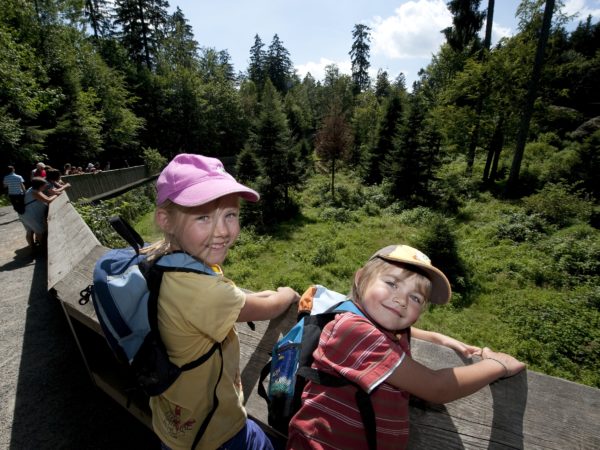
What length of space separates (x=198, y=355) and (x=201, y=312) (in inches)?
10.3

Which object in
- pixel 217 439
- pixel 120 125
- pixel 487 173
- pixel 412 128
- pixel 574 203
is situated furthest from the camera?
pixel 120 125

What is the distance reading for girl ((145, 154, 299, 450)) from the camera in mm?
1335

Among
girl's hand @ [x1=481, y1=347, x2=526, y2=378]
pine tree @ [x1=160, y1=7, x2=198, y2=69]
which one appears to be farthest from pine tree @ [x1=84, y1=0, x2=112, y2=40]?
girl's hand @ [x1=481, y1=347, x2=526, y2=378]

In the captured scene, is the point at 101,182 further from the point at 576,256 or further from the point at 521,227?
the point at 576,256

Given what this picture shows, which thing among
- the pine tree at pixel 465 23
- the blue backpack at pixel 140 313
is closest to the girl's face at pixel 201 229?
the blue backpack at pixel 140 313

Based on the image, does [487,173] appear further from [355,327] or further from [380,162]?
[355,327]

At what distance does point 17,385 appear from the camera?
11.3 feet

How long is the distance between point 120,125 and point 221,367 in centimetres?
3811

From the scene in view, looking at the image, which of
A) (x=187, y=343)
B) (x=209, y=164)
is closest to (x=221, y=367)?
(x=187, y=343)

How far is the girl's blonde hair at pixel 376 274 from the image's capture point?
5.41ft

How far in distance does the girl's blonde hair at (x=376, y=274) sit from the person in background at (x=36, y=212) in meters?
9.01

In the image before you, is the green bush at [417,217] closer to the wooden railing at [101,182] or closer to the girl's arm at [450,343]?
the wooden railing at [101,182]

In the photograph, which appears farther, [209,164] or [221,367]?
[209,164]

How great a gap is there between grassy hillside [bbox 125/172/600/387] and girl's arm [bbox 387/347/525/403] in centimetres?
694
